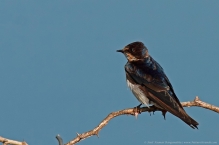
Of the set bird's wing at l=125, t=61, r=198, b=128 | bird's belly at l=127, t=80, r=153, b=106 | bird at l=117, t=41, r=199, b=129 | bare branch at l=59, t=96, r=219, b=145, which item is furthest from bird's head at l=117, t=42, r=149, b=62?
bare branch at l=59, t=96, r=219, b=145

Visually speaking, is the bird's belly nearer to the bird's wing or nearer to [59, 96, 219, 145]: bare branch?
the bird's wing

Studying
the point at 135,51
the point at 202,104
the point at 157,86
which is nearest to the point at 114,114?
the point at 202,104

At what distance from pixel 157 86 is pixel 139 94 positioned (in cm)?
26

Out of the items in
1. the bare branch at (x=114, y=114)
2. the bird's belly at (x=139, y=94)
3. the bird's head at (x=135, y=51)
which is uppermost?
the bird's head at (x=135, y=51)

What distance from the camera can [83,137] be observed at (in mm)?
3572

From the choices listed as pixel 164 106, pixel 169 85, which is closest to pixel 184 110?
pixel 164 106

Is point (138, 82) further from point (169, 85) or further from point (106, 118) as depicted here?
point (106, 118)

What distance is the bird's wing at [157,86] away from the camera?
482cm

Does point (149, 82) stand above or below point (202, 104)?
above

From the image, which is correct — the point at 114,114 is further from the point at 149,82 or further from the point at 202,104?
the point at 149,82

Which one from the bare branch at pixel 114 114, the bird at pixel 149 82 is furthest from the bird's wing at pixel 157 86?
the bare branch at pixel 114 114

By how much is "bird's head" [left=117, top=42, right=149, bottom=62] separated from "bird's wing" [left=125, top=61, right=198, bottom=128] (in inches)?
8.3

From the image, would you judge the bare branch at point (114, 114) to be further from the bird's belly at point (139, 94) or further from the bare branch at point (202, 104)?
the bird's belly at point (139, 94)

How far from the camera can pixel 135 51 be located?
6184 millimetres
